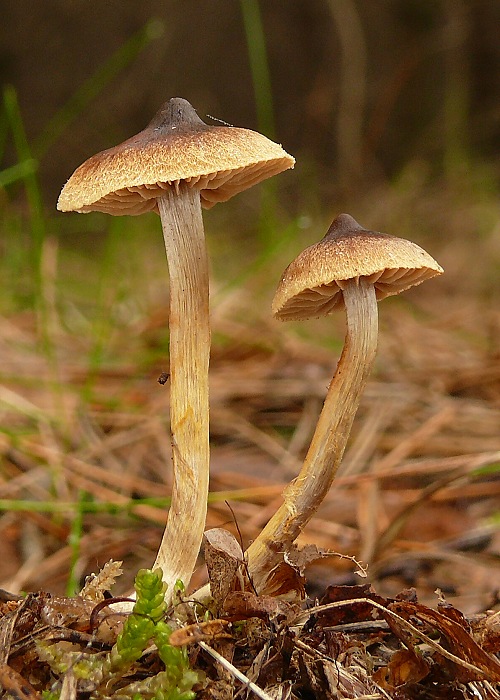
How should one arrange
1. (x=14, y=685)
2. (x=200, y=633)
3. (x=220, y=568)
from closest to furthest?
1. (x=14, y=685)
2. (x=200, y=633)
3. (x=220, y=568)

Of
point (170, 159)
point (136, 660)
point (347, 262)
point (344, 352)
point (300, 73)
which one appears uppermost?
point (300, 73)

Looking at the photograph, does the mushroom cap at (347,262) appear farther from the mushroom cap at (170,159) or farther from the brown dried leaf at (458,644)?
the brown dried leaf at (458,644)

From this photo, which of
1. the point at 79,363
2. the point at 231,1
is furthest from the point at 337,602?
the point at 231,1

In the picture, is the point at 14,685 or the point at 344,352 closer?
the point at 14,685

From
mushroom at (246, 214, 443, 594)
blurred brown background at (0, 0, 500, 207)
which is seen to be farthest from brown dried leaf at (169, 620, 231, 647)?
blurred brown background at (0, 0, 500, 207)

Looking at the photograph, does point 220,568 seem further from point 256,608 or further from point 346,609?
point 346,609

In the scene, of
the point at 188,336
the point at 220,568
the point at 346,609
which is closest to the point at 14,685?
the point at 220,568

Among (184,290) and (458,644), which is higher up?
(184,290)

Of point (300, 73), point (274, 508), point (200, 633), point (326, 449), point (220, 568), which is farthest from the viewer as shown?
point (300, 73)
